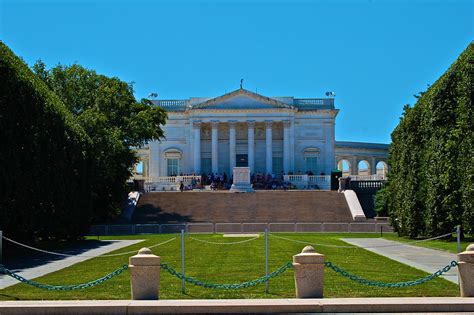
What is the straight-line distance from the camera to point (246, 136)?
3435 inches

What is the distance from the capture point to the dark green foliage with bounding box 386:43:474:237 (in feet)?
104

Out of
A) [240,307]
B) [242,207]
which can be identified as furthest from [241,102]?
[240,307]

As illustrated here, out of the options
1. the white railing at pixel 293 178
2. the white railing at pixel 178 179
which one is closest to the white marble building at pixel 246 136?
the white railing at pixel 293 178

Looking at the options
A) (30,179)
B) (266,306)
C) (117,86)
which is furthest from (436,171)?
(117,86)

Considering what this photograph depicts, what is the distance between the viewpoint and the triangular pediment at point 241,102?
278 ft

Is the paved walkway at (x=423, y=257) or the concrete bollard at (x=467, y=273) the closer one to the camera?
the concrete bollard at (x=467, y=273)

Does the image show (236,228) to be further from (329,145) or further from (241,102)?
(329,145)

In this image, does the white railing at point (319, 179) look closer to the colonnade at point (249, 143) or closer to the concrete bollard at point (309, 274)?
the colonnade at point (249, 143)

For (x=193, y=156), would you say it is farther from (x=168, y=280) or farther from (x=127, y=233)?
(x=168, y=280)

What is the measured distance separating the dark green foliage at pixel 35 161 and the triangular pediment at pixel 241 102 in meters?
48.5

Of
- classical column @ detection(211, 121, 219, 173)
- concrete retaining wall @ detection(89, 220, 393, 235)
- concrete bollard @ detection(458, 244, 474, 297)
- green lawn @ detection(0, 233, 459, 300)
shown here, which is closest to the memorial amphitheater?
classical column @ detection(211, 121, 219, 173)

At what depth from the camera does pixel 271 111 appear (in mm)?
84812

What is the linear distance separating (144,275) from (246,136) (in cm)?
7306

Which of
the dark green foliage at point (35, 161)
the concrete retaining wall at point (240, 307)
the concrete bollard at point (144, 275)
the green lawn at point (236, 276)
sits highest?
the dark green foliage at point (35, 161)
